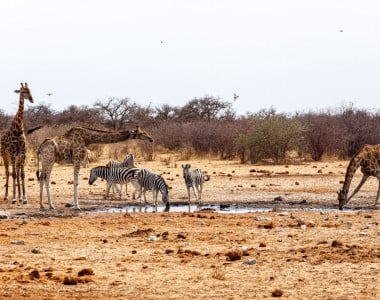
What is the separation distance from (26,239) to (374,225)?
255 inches

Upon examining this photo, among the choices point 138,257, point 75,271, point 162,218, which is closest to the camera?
point 75,271

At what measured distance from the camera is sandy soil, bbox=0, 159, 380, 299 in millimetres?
9578

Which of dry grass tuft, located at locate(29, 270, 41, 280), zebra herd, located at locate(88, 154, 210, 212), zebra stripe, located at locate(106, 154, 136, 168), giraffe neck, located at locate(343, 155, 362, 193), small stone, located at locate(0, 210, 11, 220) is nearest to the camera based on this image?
dry grass tuft, located at locate(29, 270, 41, 280)

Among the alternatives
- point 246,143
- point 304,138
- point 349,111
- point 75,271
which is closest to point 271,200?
point 75,271

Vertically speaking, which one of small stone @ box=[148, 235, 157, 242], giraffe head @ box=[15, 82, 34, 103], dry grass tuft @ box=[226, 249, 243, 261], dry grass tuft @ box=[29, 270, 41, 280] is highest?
giraffe head @ box=[15, 82, 34, 103]

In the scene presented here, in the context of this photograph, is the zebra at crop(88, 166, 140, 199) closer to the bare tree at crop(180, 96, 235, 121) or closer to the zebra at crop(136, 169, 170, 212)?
the zebra at crop(136, 169, 170, 212)

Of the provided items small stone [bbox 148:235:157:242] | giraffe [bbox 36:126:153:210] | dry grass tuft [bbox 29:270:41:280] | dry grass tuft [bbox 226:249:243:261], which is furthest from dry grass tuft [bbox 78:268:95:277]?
giraffe [bbox 36:126:153:210]

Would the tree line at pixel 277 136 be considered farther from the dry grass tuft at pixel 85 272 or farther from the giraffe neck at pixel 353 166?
the dry grass tuft at pixel 85 272

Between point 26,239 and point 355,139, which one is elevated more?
point 355,139

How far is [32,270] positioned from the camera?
423 inches

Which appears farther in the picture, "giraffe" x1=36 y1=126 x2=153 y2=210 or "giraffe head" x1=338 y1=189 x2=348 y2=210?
"giraffe head" x1=338 y1=189 x2=348 y2=210

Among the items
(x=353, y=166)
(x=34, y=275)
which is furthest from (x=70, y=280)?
(x=353, y=166)

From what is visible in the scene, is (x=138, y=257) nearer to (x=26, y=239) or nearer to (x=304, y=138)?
(x=26, y=239)

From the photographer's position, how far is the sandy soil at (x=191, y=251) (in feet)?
31.4
